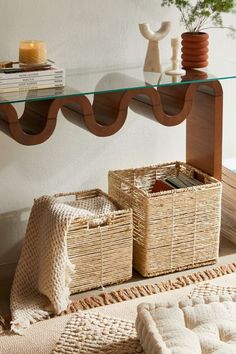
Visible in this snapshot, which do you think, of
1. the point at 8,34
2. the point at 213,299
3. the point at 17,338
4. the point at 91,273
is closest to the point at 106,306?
the point at 91,273

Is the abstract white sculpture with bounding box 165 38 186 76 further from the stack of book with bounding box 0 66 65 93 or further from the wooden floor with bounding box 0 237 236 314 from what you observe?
the wooden floor with bounding box 0 237 236 314

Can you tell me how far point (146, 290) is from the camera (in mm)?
2320

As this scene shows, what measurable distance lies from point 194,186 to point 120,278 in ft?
1.27

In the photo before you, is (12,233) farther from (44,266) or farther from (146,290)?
(146,290)

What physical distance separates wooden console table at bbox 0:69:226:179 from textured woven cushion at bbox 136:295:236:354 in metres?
0.64

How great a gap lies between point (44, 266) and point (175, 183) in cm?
57

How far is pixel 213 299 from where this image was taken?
73.1 inches

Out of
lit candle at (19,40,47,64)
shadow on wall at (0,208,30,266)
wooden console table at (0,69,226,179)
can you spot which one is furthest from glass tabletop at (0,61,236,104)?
shadow on wall at (0,208,30,266)

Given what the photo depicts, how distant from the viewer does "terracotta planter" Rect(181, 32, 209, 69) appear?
236cm

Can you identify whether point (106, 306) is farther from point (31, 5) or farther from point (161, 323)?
point (31, 5)

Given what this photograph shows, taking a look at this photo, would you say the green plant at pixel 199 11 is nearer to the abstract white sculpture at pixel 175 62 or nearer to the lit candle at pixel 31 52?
the abstract white sculpture at pixel 175 62

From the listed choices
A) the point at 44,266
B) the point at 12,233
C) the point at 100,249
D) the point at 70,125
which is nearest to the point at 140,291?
the point at 100,249

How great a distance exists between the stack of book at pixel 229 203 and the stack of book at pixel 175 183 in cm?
18

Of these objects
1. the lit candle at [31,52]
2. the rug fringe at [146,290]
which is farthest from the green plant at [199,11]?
the rug fringe at [146,290]
